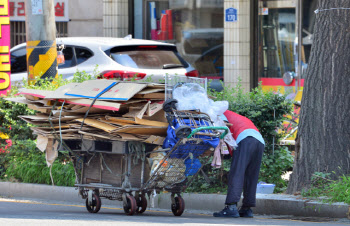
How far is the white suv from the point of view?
12.9 m

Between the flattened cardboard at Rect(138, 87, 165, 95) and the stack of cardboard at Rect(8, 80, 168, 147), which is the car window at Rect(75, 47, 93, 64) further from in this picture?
the flattened cardboard at Rect(138, 87, 165, 95)

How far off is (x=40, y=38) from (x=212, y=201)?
13.2ft

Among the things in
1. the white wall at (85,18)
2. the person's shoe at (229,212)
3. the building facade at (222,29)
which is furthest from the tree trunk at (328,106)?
the white wall at (85,18)

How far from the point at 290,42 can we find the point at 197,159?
769cm

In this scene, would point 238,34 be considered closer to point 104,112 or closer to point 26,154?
point 26,154

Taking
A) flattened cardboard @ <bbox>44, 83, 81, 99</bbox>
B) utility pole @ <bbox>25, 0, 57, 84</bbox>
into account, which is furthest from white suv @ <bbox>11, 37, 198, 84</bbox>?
flattened cardboard @ <bbox>44, 83, 81, 99</bbox>

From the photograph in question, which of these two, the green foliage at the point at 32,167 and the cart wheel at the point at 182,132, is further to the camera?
the green foliage at the point at 32,167

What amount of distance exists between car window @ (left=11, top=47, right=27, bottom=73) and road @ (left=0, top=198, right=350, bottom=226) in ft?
19.2

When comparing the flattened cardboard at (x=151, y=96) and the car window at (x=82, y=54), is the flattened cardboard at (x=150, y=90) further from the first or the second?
the car window at (x=82, y=54)

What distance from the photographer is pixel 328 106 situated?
28.0ft

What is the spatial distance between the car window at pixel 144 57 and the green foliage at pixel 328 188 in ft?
Result: 17.5

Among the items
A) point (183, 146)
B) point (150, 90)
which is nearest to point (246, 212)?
point (183, 146)

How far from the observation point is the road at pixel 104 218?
704cm

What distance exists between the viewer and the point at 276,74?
15.1 m
